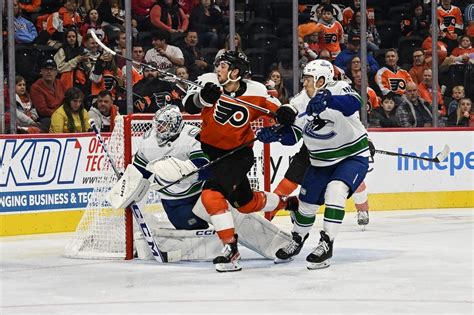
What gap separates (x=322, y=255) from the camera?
6.36 meters

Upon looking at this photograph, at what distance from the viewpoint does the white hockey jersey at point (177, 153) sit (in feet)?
22.5

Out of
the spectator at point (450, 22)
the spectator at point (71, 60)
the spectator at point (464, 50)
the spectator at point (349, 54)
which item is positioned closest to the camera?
the spectator at point (71, 60)

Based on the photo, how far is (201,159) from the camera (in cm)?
681

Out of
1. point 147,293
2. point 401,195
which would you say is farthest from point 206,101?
point 401,195

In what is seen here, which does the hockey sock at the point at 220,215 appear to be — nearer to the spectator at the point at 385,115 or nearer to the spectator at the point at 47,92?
the spectator at the point at 47,92

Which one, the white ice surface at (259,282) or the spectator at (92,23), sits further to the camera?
the spectator at (92,23)

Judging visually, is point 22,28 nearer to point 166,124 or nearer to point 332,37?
point 166,124

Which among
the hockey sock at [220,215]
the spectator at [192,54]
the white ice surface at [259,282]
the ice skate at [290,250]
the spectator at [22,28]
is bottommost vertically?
the white ice surface at [259,282]

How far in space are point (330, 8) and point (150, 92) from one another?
2.17 metres

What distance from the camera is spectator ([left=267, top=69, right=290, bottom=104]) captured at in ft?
33.0

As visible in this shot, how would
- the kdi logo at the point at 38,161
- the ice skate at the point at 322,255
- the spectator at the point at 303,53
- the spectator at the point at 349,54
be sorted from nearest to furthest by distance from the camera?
the ice skate at the point at 322,255, the kdi logo at the point at 38,161, the spectator at the point at 303,53, the spectator at the point at 349,54

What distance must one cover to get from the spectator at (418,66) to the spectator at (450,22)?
34 centimetres

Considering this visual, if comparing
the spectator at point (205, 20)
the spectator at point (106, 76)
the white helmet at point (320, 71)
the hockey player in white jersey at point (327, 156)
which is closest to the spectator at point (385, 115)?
the spectator at point (205, 20)

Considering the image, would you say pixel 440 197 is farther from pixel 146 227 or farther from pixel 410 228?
pixel 146 227
